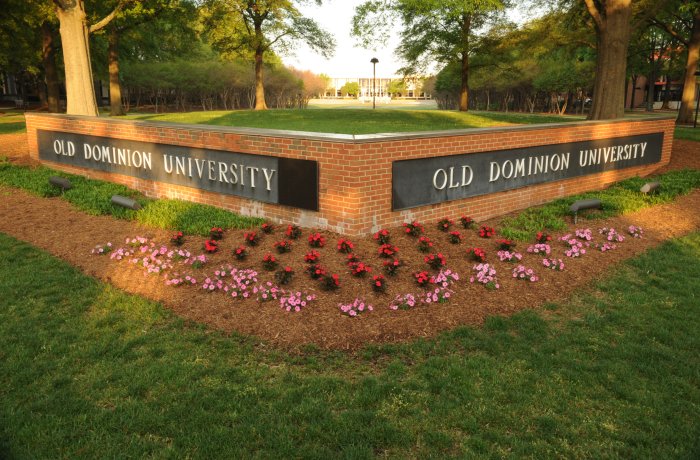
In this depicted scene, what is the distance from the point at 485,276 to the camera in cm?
650

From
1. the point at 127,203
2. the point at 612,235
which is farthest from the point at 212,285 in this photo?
the point at 612,235

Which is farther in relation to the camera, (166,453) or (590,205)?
(590,205)

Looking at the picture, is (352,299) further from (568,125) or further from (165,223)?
(568,125)

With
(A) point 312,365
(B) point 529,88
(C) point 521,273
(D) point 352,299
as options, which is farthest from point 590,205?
(B) point 529,88

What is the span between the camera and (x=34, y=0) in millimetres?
19172

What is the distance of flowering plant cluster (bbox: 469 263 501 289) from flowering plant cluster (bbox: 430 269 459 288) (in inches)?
8.5

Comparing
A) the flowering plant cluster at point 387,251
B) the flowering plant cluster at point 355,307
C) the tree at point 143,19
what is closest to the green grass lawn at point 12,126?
the tree at point 143,19

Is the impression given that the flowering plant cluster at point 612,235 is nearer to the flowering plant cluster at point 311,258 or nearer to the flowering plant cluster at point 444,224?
the flowering plant cluster at point 444,224

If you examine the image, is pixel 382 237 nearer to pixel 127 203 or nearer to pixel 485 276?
pixel 485 276

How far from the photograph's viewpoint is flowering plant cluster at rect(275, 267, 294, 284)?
20.2ft

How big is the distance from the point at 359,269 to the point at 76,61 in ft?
40.7

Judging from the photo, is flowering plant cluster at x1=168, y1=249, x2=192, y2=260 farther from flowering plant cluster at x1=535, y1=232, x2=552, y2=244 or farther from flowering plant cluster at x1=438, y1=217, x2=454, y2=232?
flowering plant cluster at x1=535, y1=232, x2=552, y2=244

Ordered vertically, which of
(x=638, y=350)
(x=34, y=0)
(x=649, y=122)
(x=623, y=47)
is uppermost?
(x=34, y=0)

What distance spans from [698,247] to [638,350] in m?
4.08
